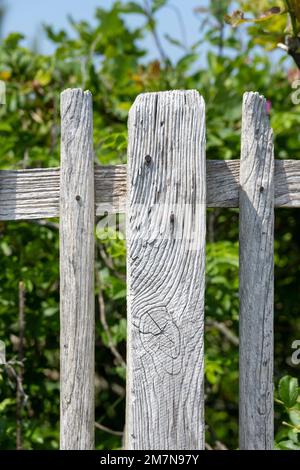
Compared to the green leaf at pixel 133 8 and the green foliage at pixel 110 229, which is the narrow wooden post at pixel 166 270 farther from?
the green leaf at pixel 133 8

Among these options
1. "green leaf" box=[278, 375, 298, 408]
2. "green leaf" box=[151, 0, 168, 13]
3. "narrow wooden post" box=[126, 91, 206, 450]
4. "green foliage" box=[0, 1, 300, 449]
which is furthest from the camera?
"green leaf" box=[151, 0, 168, 13]

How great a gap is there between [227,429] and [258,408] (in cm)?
221

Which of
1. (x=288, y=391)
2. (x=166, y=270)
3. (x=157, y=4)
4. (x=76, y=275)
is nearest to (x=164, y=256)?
(x=166, y=270)

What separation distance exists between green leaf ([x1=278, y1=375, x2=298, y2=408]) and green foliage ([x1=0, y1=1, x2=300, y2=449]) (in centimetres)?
22

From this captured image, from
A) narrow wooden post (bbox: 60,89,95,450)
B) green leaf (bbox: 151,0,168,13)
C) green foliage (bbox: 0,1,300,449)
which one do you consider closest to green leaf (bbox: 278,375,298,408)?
green foliage (bbox: 0,1,300,449)

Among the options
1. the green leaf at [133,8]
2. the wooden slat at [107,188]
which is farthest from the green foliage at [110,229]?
the wooden slat at [107,188]

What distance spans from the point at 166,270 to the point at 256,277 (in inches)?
8.3

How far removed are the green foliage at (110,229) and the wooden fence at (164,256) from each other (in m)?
0.40

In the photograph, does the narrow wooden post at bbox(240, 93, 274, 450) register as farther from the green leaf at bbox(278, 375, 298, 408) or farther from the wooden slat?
the green leaf at bbox(278, 375, 298, 408)

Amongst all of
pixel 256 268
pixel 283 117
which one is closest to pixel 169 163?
pixel 256 268

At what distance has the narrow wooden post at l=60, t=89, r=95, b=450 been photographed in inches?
64.1

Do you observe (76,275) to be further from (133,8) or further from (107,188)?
(133,8)

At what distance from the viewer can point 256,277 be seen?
1.66m

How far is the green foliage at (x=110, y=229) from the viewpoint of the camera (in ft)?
8.35
